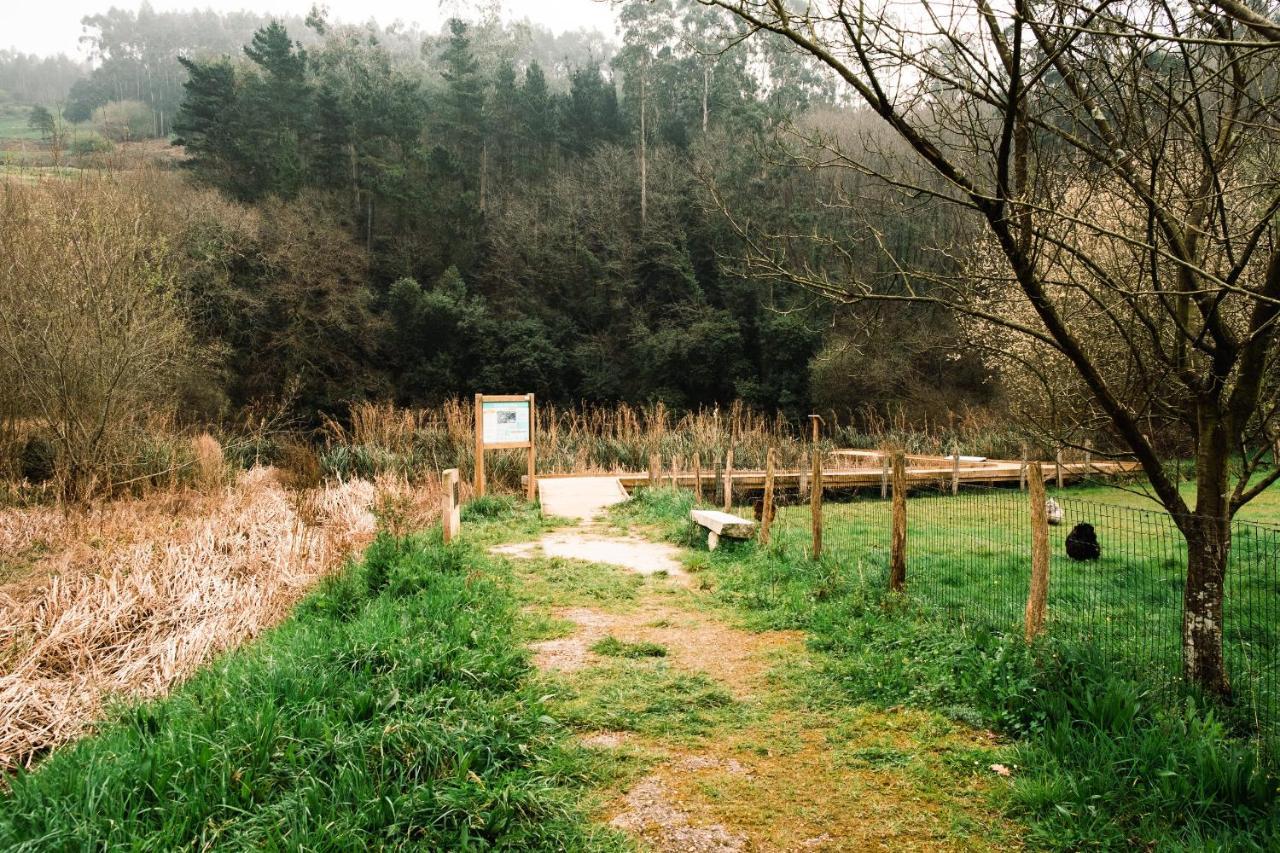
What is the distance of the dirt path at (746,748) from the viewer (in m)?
2.75

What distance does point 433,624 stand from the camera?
14.5 ft

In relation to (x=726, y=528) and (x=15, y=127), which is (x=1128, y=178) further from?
(x=15, y=127)

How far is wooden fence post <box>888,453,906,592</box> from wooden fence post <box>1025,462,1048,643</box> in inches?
42.7

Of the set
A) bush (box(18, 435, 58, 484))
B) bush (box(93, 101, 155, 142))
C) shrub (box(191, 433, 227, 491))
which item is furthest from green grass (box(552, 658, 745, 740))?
bush (box(93, 101, 155, 142))

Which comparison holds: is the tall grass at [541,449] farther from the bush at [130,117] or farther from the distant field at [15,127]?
the distant field at [15,127]

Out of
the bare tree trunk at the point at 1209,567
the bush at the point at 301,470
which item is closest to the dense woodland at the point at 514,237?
the bush at the point at 301,470

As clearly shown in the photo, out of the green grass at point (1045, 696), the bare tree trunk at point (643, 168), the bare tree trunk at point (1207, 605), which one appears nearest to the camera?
the green grass at point (1045, 696)

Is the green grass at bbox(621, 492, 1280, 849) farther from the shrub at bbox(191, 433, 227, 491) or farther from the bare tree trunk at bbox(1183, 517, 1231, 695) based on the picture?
the shrub at bbox(191, 433, 227, 491)

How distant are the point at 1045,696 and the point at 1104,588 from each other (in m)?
3.55

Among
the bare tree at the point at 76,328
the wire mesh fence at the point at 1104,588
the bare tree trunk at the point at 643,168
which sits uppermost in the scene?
the bare tree trunk at the point at 643,168

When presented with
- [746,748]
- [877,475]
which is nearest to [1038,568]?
[746,748]

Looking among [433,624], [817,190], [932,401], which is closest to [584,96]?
[817,190]

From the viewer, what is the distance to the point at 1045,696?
349 cm

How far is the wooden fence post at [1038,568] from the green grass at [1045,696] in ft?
0.40
